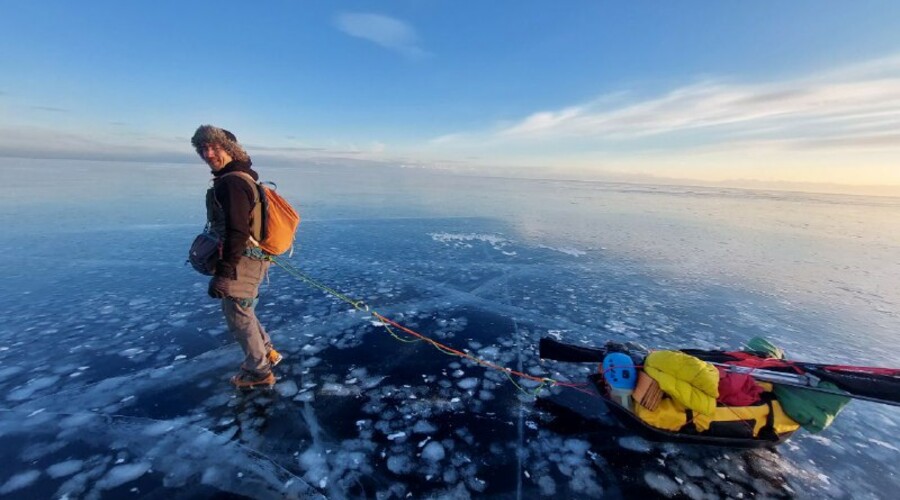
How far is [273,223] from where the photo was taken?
11.0 feet

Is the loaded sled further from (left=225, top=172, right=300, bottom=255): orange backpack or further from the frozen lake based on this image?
(left=225, top=172, right=300, bottom=255): orange backpack

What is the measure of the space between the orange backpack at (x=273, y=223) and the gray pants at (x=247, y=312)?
7.8 inches

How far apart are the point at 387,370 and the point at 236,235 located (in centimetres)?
205

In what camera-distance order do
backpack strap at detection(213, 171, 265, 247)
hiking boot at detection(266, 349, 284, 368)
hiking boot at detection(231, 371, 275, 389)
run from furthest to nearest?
hiking boot at detection(266, 349, 284, 368) → hiking boot at detection(231, 371, 275, 389) → backpack strap at detection(213, 171, 265, 247)

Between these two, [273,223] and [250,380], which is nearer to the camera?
[273,223]

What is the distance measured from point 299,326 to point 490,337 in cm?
255

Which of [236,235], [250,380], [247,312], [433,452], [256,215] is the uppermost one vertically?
[256,215]

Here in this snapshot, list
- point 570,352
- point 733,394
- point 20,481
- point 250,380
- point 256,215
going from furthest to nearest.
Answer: point 570,352 < point 250,380 < point 256,215 < point 733,394 < point 20,481

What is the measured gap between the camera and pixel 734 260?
10.3 meters

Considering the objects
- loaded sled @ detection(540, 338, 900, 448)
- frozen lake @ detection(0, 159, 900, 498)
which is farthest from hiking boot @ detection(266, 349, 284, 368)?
loaded sled @ detection(540, 338, 900, 448)

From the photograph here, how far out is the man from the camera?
299 centimetres

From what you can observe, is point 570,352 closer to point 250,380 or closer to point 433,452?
point 433,452

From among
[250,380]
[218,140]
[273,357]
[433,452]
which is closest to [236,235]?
[218,140]

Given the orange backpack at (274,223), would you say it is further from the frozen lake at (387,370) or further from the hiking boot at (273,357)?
the frozen lake at (387,370)
